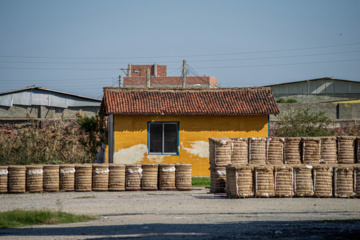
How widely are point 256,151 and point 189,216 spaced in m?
7.36

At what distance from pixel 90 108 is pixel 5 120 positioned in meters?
→ 18.3

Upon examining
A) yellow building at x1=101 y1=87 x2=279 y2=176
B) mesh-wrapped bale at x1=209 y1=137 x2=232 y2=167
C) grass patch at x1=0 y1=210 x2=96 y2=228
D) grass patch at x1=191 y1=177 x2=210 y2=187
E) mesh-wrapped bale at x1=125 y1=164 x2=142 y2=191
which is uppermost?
yellow building at x1=101 y1=87 x2=279 y2=176

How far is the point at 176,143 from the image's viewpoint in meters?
26.6

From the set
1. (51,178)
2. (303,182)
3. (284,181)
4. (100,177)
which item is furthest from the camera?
(100,177)

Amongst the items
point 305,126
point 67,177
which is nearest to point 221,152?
point 67,177

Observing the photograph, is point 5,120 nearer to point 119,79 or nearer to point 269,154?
point 269,154

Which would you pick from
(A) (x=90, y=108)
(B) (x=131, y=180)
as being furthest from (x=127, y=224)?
(A) (x=90, y=108)

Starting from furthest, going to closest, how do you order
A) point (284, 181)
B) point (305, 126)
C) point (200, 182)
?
point (305, 126)
point (200, 182)
point (284, 181)

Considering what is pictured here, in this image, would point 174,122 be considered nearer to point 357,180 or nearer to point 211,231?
point 357,180

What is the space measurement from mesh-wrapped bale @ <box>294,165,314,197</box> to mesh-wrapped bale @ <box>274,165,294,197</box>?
176 mm

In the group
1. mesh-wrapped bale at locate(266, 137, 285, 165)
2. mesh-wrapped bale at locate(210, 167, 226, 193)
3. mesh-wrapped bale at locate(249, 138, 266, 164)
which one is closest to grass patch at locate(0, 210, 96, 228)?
mesh-wrapped bale at locate(210, 167, 226, 193)

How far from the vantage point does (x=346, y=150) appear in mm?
21578

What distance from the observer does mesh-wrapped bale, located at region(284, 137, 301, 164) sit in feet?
70.0

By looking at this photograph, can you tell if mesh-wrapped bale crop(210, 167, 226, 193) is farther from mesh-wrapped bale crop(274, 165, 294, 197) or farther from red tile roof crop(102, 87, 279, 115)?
red tile roof crop(102, 87, 279, 115)
